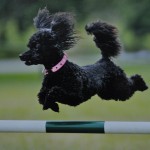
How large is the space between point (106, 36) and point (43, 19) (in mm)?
310

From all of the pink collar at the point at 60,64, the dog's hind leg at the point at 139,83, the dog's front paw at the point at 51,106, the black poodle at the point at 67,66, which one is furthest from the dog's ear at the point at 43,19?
the dog's hind leg at the point at 139,83

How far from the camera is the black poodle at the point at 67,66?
262 centimetres

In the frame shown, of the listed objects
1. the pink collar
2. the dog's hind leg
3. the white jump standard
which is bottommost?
the white jump standard

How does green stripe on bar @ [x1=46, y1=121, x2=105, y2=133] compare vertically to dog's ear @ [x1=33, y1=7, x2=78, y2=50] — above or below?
below

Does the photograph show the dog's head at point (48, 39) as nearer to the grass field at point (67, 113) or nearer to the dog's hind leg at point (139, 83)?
the grass field at point (67, 113)

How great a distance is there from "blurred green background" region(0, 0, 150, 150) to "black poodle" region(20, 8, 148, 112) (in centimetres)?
3

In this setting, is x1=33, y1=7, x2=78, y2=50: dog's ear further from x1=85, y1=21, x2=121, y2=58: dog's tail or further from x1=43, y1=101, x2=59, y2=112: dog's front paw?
x1=43, y1=101, x2=59, y2=112: dog's front paw

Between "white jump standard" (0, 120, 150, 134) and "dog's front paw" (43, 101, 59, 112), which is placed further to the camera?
"dog's front paw" (43, 101, 59, 112)

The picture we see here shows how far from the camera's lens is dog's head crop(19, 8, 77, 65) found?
8.59 ft

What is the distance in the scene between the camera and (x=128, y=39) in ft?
8.53

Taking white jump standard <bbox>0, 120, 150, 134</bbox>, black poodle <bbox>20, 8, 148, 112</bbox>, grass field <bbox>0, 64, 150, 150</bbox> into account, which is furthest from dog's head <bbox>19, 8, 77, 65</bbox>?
white jump standard <bbox>0, 120, 150, 134</bbox>

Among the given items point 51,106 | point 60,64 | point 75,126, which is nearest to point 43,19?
point 60,64

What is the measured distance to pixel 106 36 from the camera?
2680mm

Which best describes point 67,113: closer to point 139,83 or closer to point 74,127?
point 74,127
